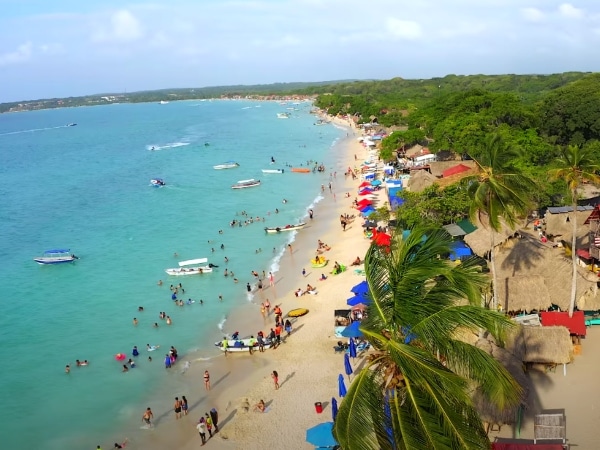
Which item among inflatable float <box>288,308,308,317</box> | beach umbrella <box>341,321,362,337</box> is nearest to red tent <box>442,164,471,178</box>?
inflatable float <box>288,308,308,317</box>

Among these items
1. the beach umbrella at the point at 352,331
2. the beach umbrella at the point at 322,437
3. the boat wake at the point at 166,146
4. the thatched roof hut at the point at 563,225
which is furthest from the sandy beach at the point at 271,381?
the boat wake at the point at 166,146

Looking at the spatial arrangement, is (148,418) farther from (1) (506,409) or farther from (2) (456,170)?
(2) (456,170)

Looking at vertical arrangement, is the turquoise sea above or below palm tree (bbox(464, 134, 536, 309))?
below

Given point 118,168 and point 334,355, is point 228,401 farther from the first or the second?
point 118,168

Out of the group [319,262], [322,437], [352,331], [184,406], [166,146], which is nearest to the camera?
[322,437]

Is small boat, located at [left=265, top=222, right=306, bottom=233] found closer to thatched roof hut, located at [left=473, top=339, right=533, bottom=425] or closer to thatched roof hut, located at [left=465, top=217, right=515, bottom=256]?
thatched roof hut, located at [left=465, top=217, right=515, bottom=256]

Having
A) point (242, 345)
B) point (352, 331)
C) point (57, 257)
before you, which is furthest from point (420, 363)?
point (57, 257)
